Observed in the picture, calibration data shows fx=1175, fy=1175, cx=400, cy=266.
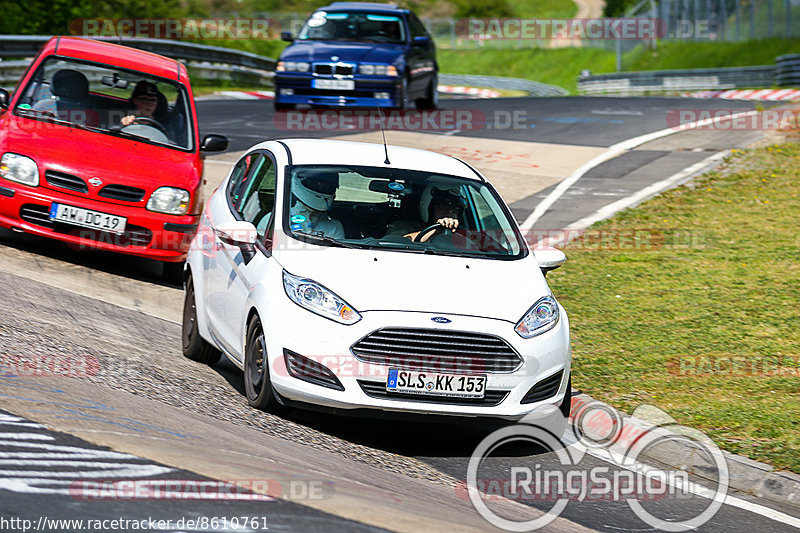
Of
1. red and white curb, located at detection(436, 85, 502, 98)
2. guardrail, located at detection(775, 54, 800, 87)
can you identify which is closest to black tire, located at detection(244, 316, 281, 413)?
guardrail, located at detection(775, 54, 800, 87)

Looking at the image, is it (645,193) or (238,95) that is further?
(238,95)

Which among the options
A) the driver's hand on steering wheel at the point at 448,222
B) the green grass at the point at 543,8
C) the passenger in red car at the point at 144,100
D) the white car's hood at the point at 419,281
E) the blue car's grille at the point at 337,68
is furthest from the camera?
the green grass at the point at 543,8

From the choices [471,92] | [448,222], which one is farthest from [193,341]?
[471,92]

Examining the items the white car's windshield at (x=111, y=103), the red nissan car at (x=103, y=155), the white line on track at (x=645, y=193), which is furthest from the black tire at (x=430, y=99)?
the white car's windshield at (x=111, y=103)

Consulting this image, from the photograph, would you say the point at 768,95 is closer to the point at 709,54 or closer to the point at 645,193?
the point at 645,193

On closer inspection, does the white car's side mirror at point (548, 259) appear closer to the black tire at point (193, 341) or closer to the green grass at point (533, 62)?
the black tire at point (193, 341)

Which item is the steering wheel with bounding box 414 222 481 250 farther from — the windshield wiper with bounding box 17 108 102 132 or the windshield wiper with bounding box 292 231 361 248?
the windshield wiper with bounding box 17 108 102 132

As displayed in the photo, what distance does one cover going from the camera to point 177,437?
19.3ft

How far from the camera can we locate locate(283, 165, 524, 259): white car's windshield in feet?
24.4

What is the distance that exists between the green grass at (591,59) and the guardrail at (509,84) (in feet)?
16.2

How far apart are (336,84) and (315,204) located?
13403mm

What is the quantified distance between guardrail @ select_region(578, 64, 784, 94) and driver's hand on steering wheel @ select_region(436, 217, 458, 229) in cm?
3043

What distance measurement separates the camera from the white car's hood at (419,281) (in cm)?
662

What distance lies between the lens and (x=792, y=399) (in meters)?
8.23
